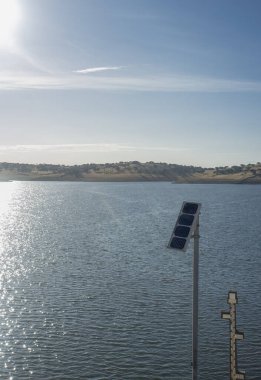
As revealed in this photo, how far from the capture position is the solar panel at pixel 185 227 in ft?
61.3

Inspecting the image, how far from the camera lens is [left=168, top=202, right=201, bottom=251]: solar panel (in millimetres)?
18672

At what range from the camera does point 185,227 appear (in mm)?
18938

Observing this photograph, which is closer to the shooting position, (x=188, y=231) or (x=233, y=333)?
(x=188, y=231)

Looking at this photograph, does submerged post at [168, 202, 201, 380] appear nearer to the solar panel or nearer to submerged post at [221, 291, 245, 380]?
the solar panel

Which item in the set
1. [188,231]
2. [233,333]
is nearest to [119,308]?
[233,333]

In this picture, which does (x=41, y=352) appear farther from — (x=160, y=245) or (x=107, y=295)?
(x=160, y=245)

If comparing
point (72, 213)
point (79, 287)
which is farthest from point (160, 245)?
point (72, 213)

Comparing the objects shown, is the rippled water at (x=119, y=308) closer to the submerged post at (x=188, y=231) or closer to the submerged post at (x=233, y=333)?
the submerged post at (x=233, y=333)

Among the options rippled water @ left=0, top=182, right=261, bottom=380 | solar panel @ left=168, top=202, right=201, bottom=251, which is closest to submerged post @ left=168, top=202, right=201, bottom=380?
solar panel @ left=168, top=202, right=201, bottom=251

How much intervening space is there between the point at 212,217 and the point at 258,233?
37286mm

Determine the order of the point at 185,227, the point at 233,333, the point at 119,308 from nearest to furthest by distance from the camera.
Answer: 1. the point at 185,227
2. the point at 233,333
3. the point at 119,308

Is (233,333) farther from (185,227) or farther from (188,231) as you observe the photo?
(185,227)

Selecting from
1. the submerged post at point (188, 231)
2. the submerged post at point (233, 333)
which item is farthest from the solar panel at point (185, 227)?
the submerged post at point (233, 333)

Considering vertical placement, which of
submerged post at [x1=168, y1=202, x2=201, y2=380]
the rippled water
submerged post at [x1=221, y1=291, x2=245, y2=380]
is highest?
submerged post at [x1=168, y1=202, x2=201, y2=380]
